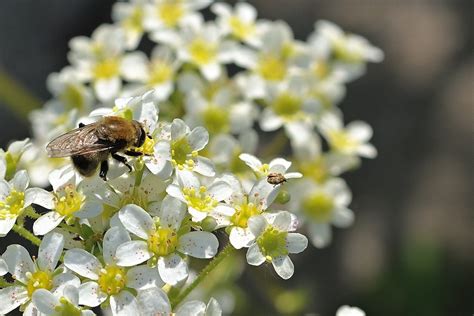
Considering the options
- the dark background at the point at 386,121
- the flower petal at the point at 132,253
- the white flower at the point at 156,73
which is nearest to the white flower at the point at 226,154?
the white flower at the point at 156,73

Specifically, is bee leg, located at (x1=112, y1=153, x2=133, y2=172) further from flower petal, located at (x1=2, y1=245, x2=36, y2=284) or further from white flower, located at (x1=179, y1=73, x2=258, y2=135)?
white flower, located at (x1=179, y1=73, x2=258, y2=135)

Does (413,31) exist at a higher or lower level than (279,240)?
lower

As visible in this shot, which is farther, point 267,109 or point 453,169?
point 453,169

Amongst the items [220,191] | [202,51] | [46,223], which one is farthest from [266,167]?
[202,51]

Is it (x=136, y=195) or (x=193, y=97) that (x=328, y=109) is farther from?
(x=136, y=195)

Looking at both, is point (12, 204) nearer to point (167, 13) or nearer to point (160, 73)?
point (160, 73)

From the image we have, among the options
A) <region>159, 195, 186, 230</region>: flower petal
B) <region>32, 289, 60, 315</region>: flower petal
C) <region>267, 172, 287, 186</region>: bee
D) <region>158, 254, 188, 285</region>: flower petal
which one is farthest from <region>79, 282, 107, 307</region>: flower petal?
<region>267, 172, 287, 186</region>: bee

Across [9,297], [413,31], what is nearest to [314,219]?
[9,297]

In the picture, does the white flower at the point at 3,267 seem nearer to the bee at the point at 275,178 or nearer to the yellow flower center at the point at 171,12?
the bee at the point at 275,178
